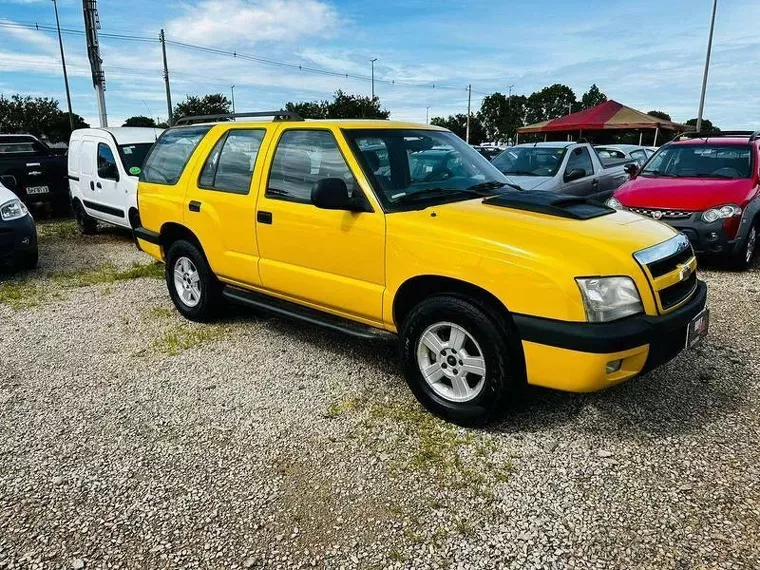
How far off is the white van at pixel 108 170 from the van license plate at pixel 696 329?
7.55 metres

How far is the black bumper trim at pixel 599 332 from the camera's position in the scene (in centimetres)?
283

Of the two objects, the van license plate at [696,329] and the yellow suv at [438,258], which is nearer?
the yellow suv at [438,258]

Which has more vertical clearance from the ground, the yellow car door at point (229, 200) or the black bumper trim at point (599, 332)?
the yellow car door at point (229, 200)

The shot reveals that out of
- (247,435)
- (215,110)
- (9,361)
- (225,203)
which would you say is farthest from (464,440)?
(215,110)

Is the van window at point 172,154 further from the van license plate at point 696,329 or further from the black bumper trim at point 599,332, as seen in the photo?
the van license plate at point 696,329

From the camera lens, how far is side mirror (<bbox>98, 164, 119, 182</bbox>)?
8.77m

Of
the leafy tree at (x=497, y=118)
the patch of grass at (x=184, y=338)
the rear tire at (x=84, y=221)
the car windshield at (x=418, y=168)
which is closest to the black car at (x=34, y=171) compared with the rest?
the rear tire at (x=84, y=221)

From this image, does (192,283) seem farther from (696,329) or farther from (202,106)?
(202,106)

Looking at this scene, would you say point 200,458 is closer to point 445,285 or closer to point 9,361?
point 445,285

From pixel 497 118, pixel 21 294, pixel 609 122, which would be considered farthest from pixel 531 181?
pixel 497 118

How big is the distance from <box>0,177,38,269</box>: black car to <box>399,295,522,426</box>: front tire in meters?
5.87

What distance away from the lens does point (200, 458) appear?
3.18 metres

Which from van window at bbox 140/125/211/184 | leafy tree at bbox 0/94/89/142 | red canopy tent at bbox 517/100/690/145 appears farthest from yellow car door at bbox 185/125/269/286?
leafy tree at bbox 0/94/89/142

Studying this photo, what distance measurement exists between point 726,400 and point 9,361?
5.38 m
